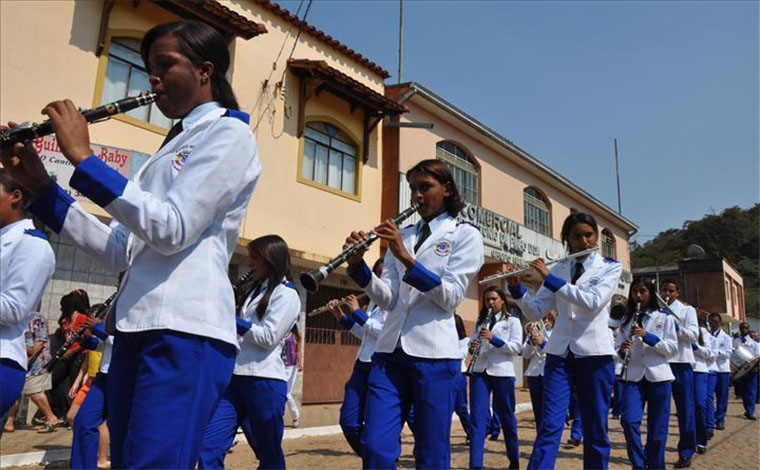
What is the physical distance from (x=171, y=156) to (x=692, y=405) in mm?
7379

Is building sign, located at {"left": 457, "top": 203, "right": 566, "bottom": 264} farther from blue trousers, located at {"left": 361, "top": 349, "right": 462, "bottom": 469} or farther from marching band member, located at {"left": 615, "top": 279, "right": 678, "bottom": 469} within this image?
blue trousers, located at {"left": 361, "top": 349, "right": 462, "bottom": 469}

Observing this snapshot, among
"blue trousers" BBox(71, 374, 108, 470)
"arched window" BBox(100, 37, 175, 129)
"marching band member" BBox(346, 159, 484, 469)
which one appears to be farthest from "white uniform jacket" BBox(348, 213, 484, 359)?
"arched window" BBox(100, 37, 175, 129)

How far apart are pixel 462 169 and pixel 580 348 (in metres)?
14.0

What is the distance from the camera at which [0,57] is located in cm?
930

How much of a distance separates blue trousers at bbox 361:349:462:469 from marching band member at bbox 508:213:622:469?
5.39 ft

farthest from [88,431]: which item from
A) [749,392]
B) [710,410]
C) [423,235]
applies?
[749,392]

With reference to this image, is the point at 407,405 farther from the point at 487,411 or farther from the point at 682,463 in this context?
the point at 682,463

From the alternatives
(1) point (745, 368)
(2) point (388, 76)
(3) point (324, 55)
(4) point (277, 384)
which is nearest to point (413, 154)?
(2) point (388, 76)

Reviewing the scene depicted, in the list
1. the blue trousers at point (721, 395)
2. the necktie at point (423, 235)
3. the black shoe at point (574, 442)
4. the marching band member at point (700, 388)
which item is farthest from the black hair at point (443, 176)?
the blue trousers at point (721, 395)

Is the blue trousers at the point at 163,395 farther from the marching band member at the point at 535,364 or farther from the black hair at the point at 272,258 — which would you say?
the marching band member at the point at 535,364

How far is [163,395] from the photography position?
1837 millimetres

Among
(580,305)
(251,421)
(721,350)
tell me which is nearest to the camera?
(251,421)

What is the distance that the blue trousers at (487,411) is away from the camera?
22.8ft

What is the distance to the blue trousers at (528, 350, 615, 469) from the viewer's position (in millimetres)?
4742
